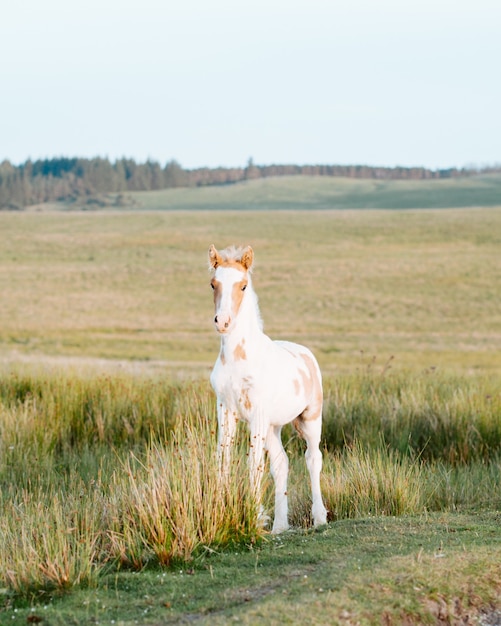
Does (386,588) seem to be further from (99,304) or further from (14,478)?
(99,304)

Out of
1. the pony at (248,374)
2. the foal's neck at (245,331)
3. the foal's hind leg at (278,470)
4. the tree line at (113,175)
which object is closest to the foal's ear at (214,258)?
the pony at (248,374)

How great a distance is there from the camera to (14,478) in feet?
27.9

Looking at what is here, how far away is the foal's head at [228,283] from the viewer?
6007 mm

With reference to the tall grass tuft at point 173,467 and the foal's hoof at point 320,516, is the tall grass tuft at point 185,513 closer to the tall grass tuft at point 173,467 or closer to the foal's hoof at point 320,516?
the tall grass tuft at point 173,467

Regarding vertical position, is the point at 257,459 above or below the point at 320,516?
above

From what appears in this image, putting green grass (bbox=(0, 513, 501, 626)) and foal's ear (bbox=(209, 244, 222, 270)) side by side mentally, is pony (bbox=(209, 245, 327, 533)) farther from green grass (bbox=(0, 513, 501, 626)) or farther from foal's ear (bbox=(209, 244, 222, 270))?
green grass (bbox=(0, 513, 501, 626))

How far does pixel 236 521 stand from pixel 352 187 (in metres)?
112

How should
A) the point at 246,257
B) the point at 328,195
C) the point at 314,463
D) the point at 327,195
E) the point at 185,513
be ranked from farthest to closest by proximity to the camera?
the point at 328,195, the point at 327,195, the point at 314,463, the point at 246,257, the point at 185,513

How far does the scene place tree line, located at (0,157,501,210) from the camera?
4614 inches

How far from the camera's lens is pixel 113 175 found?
128750mm

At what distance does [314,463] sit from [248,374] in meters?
0.98

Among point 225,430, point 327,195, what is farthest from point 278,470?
point 327,195

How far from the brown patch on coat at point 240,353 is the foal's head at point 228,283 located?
132mm

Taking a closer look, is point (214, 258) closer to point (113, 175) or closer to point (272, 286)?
point (272, 286)
